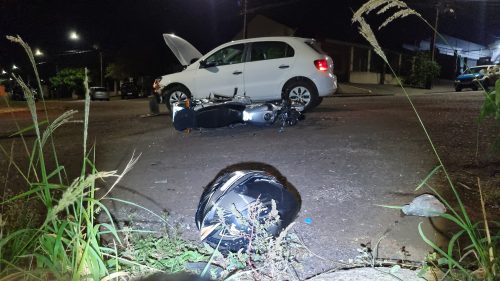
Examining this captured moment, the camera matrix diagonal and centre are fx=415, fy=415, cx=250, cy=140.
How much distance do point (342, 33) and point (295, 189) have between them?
33.4 m

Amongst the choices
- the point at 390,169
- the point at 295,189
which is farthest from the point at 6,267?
the point at 390,169

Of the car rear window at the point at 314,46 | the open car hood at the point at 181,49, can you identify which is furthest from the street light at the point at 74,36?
the car rear window at the point at 314,46

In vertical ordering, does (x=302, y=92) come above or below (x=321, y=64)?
below

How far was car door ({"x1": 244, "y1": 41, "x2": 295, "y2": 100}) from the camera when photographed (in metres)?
9.14

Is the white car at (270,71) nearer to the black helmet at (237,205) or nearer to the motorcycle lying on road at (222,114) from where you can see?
the motorcycle lying on road at (222,114)

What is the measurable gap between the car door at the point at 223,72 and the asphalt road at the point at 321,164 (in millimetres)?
1513

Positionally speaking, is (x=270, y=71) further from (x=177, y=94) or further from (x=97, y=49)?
(x=97, y=49)

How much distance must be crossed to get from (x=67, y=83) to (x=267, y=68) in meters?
41.3

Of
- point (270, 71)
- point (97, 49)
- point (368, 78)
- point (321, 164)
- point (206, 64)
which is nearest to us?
point (321, 164)

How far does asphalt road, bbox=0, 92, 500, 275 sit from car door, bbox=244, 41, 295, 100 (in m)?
1.14

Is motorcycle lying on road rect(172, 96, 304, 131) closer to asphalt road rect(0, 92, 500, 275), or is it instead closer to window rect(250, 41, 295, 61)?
asphalt road rect(0, 92, 500, 275)

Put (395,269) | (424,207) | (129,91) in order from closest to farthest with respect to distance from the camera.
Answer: (395,269), (424,207), (129,91)

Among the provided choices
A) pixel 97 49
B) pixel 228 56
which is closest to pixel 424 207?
pixel 228 56

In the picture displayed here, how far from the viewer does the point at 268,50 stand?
9297 mm
